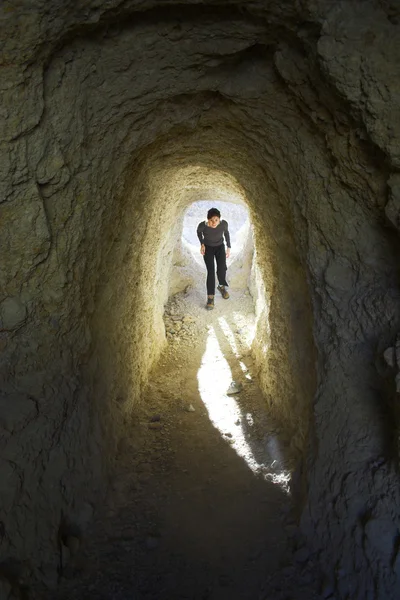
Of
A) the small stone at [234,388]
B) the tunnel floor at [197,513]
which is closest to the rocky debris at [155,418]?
the tunnel floor at [197,513]

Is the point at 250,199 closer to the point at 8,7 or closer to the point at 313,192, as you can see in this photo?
the point at 313,192

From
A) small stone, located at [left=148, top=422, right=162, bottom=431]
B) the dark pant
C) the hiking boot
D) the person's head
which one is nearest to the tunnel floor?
small stone, located at [left=148, top=422, right=162, bottom=431]

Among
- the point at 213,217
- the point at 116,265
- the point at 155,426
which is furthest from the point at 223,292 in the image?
the point at 116,265

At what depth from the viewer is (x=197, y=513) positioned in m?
2.98

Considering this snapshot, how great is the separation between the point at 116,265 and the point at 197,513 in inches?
76.1

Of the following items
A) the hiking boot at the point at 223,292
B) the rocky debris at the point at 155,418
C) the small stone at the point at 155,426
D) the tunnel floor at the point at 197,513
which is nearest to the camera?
the tunnel floor at the point at 197,513

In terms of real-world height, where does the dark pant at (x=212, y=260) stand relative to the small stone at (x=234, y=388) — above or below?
above

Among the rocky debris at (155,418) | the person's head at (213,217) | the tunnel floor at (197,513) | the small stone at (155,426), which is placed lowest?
the tunnel floor at (197,513)

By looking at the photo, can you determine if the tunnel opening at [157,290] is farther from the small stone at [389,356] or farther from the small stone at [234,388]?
the small stone at [389,356]

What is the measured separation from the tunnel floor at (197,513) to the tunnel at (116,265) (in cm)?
2

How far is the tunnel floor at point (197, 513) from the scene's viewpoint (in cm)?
244

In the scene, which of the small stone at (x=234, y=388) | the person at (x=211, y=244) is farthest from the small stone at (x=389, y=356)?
the person at (x=211, y=244)

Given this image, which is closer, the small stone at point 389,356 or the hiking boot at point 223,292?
the small stone at point 389,356

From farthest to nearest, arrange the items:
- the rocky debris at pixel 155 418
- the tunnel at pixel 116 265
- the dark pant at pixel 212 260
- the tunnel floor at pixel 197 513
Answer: the dark pant at pixel 212 260 → the rocky debris at pixel 155 418 → the tunnel floor at pixel 197 513 → the tunnel at pixel 116 265
